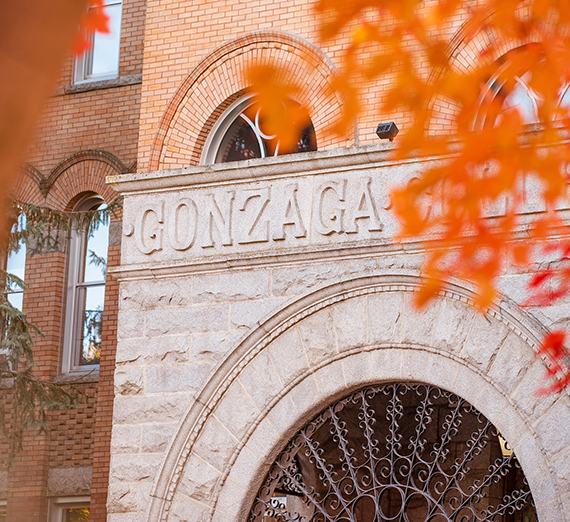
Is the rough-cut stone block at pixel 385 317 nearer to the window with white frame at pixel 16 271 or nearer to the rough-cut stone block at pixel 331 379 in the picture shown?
the rough-cut stone block at pixel 331 379

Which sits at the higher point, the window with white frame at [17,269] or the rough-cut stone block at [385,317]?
the window with white frame at [17,269]

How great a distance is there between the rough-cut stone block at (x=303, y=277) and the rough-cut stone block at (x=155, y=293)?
3.20 ft

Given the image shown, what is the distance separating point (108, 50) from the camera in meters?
14.4

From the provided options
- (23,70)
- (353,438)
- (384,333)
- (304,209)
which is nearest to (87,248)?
(353,438)

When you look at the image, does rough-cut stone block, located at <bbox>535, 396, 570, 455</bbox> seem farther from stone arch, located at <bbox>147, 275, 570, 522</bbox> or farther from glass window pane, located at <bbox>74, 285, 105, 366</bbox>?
glass window pane, located at <bbox>74, 285, 105, 366</bbox>

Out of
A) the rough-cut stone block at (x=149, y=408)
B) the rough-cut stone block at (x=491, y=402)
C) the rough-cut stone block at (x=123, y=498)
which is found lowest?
the rough-cut stone block at (x=123, y=498)

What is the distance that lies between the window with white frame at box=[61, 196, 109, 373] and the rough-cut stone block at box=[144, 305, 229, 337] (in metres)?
4.33

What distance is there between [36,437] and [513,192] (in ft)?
27.5

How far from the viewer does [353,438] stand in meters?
12.0

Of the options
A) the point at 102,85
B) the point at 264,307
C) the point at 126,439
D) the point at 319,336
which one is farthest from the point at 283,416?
the point at 102,85

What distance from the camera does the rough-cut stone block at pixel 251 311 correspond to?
8.61 metres

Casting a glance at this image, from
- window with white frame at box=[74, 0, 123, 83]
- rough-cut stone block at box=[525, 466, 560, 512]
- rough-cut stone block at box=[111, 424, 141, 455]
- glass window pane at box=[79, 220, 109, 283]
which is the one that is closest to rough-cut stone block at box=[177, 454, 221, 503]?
rough-cut stone block at box=[111, 424, 141, 455]

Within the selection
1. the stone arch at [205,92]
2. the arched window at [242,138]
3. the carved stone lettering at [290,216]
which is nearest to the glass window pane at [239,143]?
the arched window at [242,138]

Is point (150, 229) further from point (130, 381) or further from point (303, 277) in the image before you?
point (303, 277)
